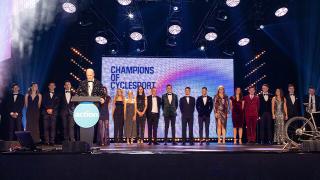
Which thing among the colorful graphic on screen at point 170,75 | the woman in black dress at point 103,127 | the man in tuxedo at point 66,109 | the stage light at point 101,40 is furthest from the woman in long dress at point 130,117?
the stage light at point 101,40

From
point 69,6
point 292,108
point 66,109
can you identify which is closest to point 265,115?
point 292,108

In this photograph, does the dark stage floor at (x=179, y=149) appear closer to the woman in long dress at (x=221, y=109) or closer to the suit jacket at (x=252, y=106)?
the woman in long dress at (x=221, y=109)

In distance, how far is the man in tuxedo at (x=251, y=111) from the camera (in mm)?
11594

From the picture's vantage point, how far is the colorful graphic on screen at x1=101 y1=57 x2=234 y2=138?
13445 millimetres

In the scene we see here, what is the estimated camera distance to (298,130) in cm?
698

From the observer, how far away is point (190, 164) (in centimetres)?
505

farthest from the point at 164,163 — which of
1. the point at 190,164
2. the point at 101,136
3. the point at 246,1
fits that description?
the point at 246,1

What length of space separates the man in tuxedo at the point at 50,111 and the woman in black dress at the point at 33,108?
0.20 m

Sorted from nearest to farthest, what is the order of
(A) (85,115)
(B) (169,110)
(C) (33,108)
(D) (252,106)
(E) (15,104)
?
(A) (85,115)
(E) (15,104)
(B) (169,110)
(C) (33,108)
(D) (252,106)

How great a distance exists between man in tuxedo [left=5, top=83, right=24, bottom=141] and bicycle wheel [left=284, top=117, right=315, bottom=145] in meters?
7.51

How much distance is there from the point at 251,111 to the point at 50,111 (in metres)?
6.13

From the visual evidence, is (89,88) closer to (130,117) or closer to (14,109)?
(14,109)

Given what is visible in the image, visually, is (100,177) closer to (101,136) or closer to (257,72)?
(101,136)

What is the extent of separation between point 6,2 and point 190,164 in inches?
289
